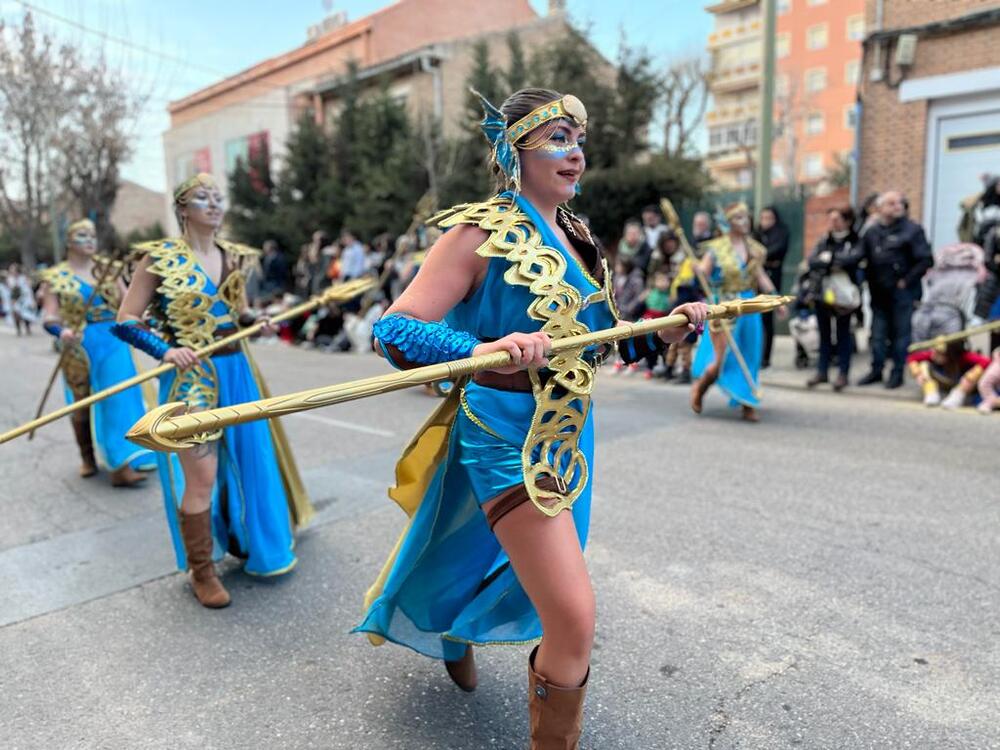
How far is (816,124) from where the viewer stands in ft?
183

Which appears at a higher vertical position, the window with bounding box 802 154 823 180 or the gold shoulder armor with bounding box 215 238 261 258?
the window with bounding box 802 154 823 180

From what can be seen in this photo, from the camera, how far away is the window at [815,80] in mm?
Answer: 55119

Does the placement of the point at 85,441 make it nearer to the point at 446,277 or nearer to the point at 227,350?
the point at 227,350

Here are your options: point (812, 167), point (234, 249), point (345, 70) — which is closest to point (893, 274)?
point (234, 249)

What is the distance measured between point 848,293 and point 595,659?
6858mm

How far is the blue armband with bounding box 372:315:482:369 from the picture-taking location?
6.66ft

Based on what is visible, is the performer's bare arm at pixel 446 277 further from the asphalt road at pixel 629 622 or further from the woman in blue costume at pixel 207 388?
the woman in blue costume at pixel 207 388

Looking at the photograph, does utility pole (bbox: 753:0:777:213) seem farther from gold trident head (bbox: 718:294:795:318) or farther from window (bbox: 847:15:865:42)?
window (bbox: 847:15:865:42)

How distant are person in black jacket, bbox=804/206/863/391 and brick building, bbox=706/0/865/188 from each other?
143 feet

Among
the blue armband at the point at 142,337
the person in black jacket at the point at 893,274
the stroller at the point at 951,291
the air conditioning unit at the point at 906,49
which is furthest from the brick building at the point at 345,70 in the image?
the blue armband at the point at 142,337

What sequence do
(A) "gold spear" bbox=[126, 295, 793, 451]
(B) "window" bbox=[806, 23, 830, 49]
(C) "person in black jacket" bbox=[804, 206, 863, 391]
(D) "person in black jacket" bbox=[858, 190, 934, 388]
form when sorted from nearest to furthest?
(A) "gold spear" bbox=[126, 295, 793, 451] < (D) "person in black jacket" bbox=[858, 190, 934, 388] < (C) "person in black jacket" bbox=[804, 206, 863, 391] < (B) "window" bbox=[806, 23, 830, 49]

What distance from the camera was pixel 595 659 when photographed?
118 inches


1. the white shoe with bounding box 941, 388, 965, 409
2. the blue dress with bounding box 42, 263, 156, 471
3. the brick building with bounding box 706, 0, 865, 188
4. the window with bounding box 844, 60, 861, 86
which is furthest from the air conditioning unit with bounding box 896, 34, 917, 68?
the window with bounding box 844, 60, 861, 86

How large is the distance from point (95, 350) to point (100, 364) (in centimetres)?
11
